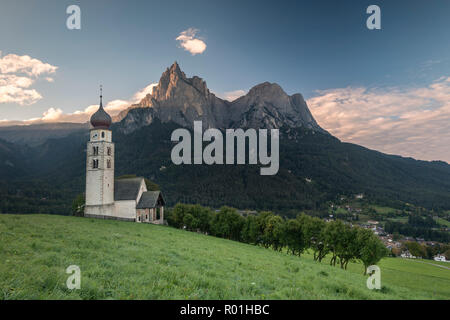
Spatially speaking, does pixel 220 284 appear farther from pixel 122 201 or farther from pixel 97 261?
pixel 122 201

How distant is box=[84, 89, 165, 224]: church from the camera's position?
50.9 metres

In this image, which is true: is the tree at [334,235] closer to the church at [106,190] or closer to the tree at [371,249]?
the tree at [371,249]

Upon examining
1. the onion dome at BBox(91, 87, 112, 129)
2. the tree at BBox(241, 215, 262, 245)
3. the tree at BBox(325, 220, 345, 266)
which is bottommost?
the tree at BBox(241, 215, 262, 245)

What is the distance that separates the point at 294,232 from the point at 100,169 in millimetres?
41927

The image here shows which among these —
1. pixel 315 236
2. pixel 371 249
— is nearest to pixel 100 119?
pixel 315 236

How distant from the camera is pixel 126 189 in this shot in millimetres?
56062

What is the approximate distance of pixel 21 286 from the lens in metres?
6.03

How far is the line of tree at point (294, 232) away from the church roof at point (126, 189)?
36.4 feet

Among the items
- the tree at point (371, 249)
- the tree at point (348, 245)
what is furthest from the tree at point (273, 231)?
the tree at point (371, 249)

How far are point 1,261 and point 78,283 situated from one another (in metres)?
4.01

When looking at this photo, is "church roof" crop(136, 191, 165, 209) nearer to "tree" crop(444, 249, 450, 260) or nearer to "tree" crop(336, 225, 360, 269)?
"tree" crop(336, 225, 360, 269)

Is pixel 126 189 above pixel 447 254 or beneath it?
above

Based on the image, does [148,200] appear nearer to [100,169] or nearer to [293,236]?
[100,169]

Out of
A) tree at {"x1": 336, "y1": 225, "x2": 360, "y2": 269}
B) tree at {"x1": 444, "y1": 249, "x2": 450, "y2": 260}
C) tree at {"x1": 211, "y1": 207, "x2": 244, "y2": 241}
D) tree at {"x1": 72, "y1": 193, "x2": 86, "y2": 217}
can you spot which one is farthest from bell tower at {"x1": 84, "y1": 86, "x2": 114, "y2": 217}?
tree at {"x1": 444, "y1": 249, "x2": 450, "y2": 260}
